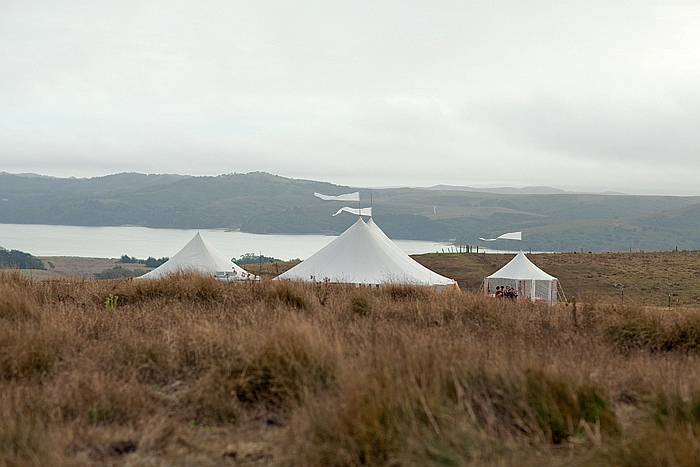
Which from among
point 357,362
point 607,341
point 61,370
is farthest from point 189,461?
point 607,341

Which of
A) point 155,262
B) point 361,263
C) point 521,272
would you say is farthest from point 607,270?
point 155,262

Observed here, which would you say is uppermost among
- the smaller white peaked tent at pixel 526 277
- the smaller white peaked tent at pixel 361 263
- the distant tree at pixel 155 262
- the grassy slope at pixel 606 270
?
the smaller white peaked tent at pixel 361 263

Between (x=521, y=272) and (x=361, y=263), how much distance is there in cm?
979

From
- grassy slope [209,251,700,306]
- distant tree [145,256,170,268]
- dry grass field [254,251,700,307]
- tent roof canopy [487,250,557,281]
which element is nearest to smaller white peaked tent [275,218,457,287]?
tent roof canopy [487,250,557,281]

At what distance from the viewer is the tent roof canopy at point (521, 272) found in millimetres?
26630

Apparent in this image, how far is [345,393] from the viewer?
3.46m

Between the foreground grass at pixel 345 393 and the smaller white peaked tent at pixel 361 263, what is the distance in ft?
42.2

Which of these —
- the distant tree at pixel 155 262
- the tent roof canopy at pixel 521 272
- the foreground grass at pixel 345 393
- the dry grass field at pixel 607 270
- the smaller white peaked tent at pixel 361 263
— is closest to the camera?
the foreground grass at pixel 345 393

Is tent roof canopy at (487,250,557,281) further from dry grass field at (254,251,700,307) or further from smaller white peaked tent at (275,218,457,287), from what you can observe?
smaller white peaked tent at (275,218,457,287)

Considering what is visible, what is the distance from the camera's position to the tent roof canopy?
26.6 metres

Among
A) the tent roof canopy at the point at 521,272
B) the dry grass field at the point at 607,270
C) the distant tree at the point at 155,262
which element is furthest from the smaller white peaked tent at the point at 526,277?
the distant tree at the point at 155,262

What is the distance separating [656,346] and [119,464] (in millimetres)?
4770

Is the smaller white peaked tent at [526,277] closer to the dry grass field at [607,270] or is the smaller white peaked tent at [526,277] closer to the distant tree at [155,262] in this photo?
the dry grass field at [607,270]

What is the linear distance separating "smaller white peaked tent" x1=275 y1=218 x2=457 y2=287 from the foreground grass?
12873 mm
